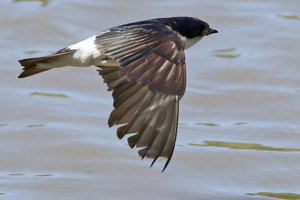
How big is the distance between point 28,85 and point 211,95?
121cm

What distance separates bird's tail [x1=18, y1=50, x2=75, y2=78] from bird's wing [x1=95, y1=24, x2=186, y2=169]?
347mm

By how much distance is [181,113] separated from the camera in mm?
6281

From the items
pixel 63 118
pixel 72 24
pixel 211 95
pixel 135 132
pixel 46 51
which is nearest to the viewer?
pixel 135 132

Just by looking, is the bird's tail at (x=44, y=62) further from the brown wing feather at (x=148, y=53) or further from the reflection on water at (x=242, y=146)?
the reflection on water at (x=242, y=146)

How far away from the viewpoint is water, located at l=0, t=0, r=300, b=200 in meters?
5.38

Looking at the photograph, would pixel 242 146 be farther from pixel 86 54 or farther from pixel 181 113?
pixel 86 54

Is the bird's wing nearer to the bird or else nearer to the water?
the bird

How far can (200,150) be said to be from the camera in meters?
5.77

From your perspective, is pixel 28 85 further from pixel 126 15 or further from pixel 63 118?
pixel 126 15

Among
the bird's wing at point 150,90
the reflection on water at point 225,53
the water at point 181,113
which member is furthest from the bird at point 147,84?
the reflection on water at point 225,53

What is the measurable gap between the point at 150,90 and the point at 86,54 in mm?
855

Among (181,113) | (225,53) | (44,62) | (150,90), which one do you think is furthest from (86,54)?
(225,53)

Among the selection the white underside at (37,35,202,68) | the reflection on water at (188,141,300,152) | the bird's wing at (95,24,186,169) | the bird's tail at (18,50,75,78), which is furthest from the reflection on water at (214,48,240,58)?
the bird's wing at (95,24,186,169)

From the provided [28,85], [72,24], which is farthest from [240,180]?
[72,24]
